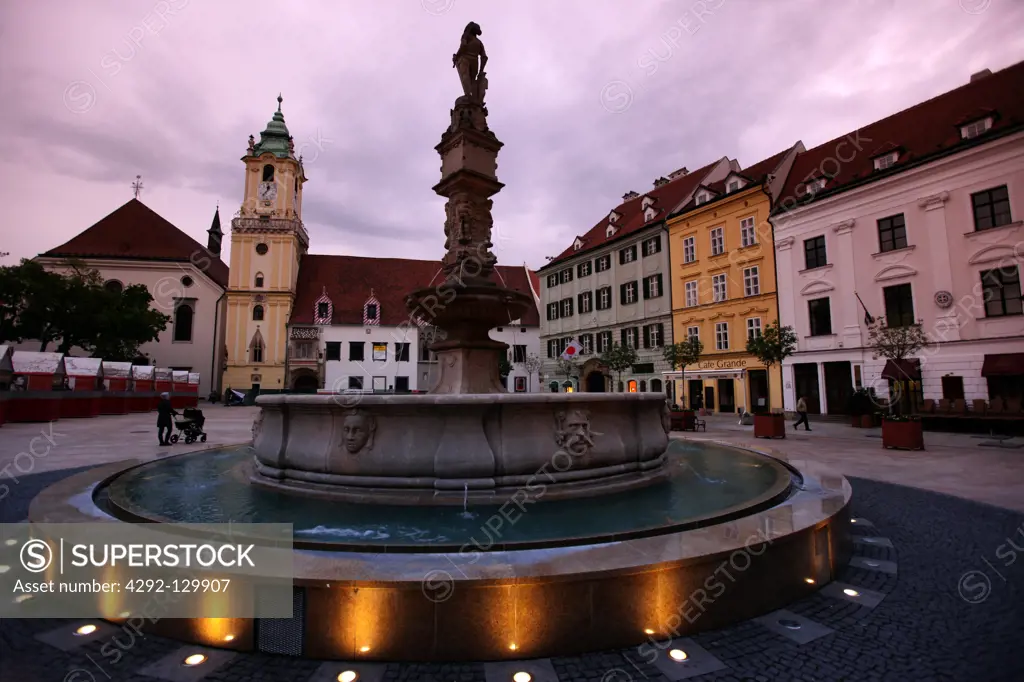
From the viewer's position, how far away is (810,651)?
3.12 m

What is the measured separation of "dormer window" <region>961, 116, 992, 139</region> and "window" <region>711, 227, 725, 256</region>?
36.5 ft

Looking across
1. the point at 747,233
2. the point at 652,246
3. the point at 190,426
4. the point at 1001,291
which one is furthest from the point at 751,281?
the point at 190,426

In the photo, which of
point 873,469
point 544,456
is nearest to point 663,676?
point 544,456

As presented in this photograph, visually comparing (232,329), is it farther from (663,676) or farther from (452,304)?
(663,676)

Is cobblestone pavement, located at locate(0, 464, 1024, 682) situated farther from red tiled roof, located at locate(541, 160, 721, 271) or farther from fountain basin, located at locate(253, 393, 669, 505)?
red tiled roof, located at locate(541, 160, 721, 271)

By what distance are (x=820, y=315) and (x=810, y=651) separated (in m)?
26.5

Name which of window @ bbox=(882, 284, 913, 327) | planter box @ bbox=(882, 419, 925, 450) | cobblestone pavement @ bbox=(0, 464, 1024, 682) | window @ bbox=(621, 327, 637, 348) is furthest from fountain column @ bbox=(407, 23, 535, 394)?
window @ bbox=(621, 327, 637, 348)

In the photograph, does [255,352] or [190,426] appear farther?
[255,352]

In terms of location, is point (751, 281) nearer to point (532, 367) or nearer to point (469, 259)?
point (532, 367)

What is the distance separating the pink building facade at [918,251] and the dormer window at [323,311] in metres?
37.9

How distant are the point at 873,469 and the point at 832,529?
748 cm

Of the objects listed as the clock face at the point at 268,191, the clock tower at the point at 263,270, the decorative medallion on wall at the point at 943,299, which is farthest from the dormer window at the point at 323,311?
the decorative medallion on wall at the point at 943,299

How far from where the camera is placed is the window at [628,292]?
35656 millimetres

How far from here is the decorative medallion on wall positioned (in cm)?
2095
